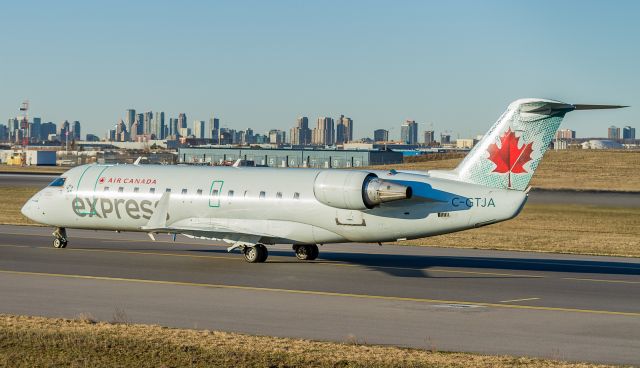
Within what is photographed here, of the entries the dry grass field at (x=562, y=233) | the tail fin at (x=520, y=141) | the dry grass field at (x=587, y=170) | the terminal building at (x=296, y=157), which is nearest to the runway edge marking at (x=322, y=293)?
the tail fin at (x=520, y=141)

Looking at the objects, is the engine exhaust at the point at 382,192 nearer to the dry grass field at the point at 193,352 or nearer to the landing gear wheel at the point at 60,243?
the dry grass field at the point at 193,352

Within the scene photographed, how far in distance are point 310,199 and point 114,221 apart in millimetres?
8018

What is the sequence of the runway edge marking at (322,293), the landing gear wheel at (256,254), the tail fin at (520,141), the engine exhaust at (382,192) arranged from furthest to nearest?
the landing gear wheel at (256,254) < the engine exhaust at (382,192) < the tail fin at (520,141) < the runway edge marking at (322,293)

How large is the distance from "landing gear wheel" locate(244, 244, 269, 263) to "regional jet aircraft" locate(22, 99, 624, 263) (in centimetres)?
3

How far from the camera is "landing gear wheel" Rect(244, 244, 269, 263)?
3200 centimetres

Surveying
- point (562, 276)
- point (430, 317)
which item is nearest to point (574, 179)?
point (562, 276)

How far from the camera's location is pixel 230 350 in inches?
676

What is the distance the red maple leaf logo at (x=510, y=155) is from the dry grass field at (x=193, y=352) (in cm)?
1183

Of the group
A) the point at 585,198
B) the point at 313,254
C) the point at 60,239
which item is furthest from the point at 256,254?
the point at 585,198

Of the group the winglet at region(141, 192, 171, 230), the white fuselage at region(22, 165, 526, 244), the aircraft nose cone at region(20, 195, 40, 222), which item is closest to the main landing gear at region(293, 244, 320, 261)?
the white fuselage at region(22, 165, 526, 244)

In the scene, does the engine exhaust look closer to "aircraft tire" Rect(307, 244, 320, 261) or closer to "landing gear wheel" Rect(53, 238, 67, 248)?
"aircraft tire" Rect(307, 244, 320, 261)

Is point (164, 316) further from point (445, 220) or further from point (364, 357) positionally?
point (445, 220)

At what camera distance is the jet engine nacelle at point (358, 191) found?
A: 29.2 m

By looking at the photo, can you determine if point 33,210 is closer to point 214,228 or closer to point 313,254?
point 214,228
